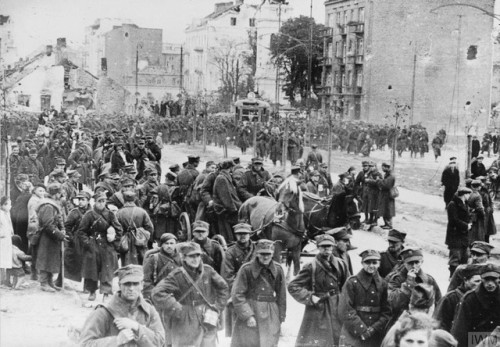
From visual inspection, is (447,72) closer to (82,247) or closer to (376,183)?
(376,183)

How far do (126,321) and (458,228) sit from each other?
29.3 feet

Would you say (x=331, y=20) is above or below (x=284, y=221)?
above

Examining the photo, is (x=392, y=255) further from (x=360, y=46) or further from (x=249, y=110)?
(x=360, y=46)

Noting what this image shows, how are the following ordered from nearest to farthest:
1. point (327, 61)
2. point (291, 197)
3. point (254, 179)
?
point (291, 197) → point (254, 179) → point (327, 61)

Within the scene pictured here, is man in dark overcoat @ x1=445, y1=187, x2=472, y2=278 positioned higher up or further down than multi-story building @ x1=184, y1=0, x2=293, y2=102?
further down

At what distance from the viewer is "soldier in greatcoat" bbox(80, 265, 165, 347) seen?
547cm

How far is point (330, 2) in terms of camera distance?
67.7 meters

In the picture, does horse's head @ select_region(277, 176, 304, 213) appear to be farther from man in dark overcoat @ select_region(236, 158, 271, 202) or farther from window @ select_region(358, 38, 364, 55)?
window @ select_region(358, 38, 364, 55)

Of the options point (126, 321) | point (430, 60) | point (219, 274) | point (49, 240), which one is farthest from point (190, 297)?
point (430, 60)

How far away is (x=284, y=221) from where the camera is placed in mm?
12789

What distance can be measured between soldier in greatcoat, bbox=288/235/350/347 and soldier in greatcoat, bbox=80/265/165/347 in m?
2.44

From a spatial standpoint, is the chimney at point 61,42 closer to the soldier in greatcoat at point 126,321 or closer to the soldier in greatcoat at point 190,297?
the soldier in greatcoat at point 190,297

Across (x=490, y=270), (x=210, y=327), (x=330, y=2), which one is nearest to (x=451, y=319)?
(x=490, y=270)

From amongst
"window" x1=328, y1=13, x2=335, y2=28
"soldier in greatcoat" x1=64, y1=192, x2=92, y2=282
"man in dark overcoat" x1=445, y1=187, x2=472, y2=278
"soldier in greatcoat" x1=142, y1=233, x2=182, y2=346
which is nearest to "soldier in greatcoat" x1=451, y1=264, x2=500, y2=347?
"soldier in greatcoat" x1=142, y1=233, x2=182, y2=346
